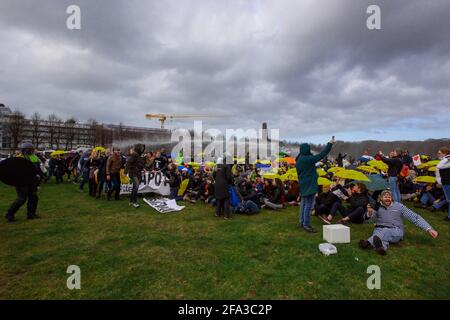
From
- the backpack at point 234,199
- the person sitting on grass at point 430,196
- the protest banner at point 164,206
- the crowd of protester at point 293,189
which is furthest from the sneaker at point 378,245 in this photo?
the person sitting on grass at point 430,196

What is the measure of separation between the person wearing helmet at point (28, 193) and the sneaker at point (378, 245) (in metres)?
8.37

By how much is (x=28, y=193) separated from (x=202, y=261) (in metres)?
5.49

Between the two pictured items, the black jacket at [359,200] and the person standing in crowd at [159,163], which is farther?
the person standing in crowd at [159,163]

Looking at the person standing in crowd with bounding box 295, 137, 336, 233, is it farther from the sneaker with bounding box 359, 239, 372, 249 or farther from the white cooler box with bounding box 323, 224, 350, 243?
the sneaker with bounding box 359, 239, 372, 249

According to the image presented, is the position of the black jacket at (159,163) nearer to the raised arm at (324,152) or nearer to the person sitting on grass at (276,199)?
the person sitting on grass at (276,199)

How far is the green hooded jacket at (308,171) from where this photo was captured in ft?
19.0

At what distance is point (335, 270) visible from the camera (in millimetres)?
3965

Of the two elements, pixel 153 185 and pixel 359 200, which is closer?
pixel 359 200

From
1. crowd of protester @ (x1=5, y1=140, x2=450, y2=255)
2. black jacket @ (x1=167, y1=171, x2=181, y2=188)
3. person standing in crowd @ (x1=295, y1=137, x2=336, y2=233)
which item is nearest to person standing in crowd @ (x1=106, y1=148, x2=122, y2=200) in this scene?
crowd of protester @ (x1=5, y1=140, x2=450, y2=255)

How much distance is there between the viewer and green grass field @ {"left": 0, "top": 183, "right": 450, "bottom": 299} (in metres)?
3.40

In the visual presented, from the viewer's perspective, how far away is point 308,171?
5.91 m

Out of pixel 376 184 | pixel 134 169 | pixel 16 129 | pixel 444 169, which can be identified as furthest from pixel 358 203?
pixel 16 129

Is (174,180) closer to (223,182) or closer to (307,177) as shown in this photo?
(223,182)
